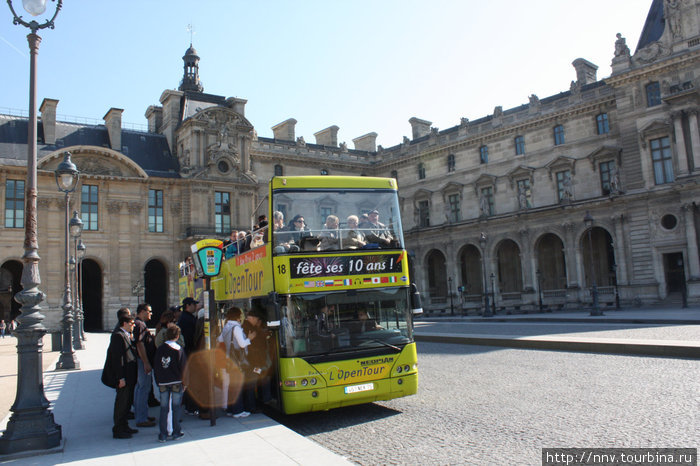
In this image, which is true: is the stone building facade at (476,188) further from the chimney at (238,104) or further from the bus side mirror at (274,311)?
the bus side mirror at (274,311)

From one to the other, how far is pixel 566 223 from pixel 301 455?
37.1 metres

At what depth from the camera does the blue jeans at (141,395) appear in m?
8.89

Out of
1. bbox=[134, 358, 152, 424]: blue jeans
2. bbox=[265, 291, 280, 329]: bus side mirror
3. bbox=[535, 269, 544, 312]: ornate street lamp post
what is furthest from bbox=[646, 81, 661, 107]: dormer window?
bbox=[134, 358, 152, 424]: blue jeans

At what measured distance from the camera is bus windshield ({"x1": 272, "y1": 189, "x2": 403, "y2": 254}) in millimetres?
9289

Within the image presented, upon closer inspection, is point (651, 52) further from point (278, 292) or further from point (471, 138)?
point (278, 292)

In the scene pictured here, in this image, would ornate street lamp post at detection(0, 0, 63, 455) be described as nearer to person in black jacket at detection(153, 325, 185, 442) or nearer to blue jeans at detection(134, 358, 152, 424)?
person in black jacket at detection(153, 325, 185, 442)

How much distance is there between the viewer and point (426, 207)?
51.4 m

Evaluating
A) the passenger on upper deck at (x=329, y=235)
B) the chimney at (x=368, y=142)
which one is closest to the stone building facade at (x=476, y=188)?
the chimney at (x=368, y=142)

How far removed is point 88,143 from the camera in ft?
138

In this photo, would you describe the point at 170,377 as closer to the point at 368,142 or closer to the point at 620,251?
the point at 620,251

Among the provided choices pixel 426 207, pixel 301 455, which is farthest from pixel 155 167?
pixel 301 455

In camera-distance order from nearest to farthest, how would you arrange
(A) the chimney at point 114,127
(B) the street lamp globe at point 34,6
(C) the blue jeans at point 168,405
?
(B) the street lamp globe at point 34,6
(C) the blue jeans at point 168,405
(A) the chimney at point 114,127

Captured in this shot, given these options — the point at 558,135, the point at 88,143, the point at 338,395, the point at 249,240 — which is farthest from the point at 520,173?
the point at 338,395

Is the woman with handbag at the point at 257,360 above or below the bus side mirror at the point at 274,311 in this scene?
Result: below
